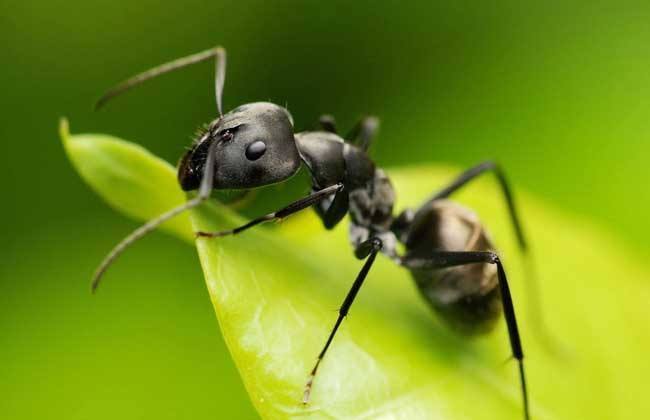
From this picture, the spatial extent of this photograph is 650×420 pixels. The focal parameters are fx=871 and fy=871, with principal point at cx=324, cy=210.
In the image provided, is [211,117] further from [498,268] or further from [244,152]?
[498,268]

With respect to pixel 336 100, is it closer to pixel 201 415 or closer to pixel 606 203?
pixel 606 203

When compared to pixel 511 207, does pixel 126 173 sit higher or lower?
higher

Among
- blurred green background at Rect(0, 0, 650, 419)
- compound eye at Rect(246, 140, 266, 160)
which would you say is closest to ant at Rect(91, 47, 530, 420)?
compound eye at Rect(246, 140, 266, 160)

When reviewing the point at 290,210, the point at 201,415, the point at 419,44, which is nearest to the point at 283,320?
the point at 290,210

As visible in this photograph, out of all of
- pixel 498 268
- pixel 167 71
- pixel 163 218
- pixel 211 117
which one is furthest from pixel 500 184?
pixel 211 117

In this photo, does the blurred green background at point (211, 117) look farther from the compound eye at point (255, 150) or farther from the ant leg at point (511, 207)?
the compound eye at point (255, 150)

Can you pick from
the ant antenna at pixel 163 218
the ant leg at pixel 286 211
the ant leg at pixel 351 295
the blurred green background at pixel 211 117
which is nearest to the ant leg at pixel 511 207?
the ant leg at pixel 351 295

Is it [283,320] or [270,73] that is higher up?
[270,73]
